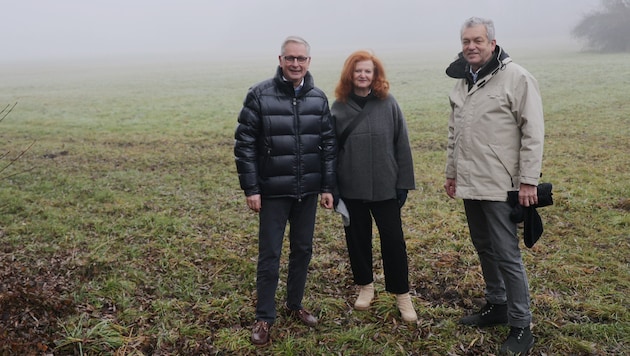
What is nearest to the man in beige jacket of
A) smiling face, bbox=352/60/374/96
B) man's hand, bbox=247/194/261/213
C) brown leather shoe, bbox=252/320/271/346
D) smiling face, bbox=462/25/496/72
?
smiling face, bbox=462/25/496/72

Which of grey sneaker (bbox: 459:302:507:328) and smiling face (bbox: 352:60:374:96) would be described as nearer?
smiling face (bbox: 352:60:374:96)

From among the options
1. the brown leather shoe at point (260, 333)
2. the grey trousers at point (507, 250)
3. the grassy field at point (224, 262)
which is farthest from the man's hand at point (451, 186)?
the brown leather shoe at point (260, 333)

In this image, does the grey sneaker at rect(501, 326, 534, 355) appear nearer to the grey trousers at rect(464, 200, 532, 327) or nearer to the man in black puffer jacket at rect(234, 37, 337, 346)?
the grey trousers at rect(464, 200, 532, 327)

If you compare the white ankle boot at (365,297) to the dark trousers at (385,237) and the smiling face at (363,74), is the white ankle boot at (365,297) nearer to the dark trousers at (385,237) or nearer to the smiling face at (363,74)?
the dark trousers at (385,237)

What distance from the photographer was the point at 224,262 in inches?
263

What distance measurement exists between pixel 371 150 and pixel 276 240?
121cm

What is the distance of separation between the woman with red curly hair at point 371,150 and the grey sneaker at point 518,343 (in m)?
1.16

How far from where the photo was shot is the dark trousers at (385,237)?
4.77 m

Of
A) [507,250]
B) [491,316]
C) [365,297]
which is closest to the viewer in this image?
[507,250]

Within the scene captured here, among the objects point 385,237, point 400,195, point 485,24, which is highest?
point 485,24

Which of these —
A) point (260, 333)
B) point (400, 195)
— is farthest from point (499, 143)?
point (260, 333)

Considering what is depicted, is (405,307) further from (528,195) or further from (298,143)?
(298,143)

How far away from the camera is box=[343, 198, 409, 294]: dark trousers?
477cm

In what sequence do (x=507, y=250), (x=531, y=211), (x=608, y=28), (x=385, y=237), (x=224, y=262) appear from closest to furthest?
(x=531, y=211) → (x=507, y=250) → (x=385, y=237) → (x=224, y=262) → (x=608, y=28)
